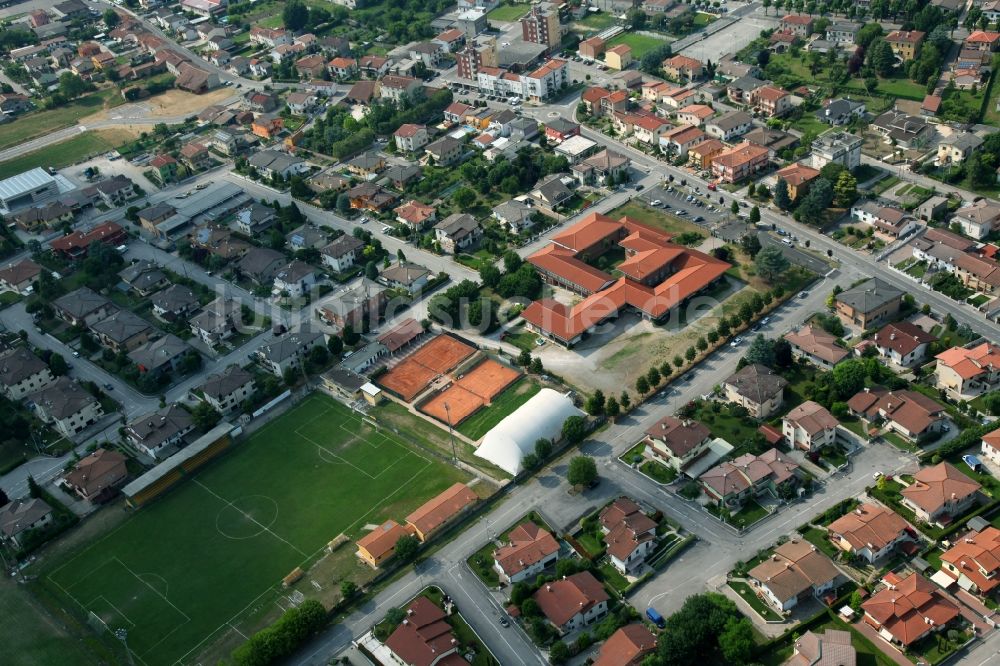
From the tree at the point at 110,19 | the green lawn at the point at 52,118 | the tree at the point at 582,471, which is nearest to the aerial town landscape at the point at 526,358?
the tree at the point at 582,471

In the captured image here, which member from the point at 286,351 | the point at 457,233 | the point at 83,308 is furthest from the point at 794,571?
the point at 83,308

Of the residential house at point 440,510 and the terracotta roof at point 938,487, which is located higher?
the terracotta roof at point 938,487

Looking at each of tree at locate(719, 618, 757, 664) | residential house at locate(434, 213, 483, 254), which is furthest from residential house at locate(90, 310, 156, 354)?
tree at locate(719, 618, 757, 664)

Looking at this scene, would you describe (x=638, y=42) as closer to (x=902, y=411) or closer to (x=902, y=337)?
(x=902, y=337)

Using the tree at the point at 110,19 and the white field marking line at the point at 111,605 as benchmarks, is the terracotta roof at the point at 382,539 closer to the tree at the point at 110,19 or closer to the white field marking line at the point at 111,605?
the white field marking line at the point at 111,605

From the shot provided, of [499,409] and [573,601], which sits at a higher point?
[573,601]

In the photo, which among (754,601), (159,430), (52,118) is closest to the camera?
(754,601)

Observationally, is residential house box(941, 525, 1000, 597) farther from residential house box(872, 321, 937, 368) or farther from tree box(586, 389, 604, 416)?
tree box(586, 389, 604, 416)
